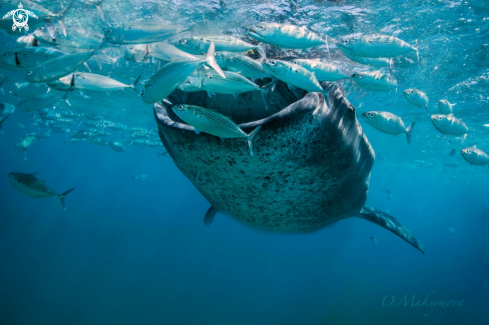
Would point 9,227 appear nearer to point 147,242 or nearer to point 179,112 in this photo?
point 147,242

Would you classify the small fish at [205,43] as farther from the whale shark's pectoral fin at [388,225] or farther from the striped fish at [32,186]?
the whale shark's pectoral fin at [388,225]

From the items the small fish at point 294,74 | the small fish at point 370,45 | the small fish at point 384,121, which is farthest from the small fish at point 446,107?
the small fish at point 294,74

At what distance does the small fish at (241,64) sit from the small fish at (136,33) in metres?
0.60

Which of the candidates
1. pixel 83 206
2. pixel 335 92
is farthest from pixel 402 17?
pixel 83 206

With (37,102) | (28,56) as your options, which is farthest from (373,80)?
(37,102)

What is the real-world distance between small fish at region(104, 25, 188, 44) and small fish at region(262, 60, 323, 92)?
3.94ft

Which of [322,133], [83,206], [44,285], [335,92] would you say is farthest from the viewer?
[83,206]

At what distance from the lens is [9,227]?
77.9 ft

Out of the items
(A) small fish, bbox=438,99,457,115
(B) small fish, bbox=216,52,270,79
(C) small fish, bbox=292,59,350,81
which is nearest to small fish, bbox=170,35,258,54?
(B) small fish, bbox=216,52,270,79

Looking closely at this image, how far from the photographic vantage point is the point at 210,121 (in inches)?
64.3

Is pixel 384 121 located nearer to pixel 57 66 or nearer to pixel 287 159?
pixel 287 159

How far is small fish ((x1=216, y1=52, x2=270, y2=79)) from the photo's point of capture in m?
2.34

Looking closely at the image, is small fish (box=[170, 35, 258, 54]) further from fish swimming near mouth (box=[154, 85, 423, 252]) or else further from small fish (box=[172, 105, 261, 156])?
small fish (box=[172, 105, 261, 156])

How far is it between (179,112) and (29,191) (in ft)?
14.1
